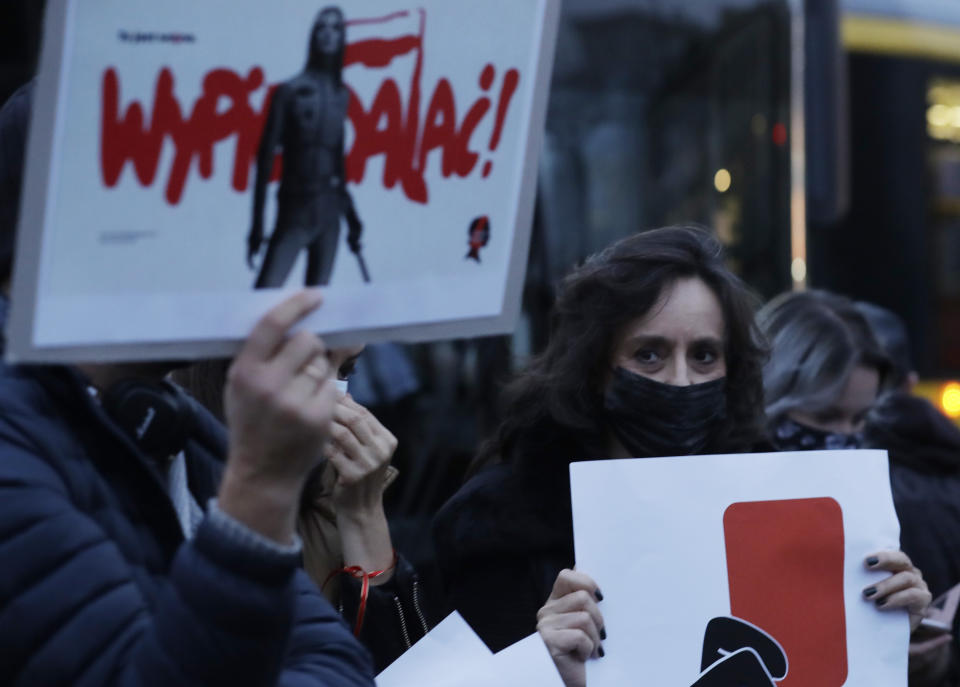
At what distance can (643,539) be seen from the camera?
5.99ft

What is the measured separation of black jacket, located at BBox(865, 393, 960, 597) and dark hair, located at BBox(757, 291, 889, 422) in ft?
0.49

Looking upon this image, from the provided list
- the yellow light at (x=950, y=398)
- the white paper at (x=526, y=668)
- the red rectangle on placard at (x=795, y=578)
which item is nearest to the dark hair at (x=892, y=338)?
the red rectangle on placard at (x=795, y=578)

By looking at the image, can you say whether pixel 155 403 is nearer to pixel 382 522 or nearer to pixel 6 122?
pixel 6 122

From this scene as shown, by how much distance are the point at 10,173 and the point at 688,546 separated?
3.59ft

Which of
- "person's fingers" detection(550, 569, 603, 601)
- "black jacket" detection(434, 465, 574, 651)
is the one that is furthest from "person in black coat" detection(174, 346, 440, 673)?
"person's fingers" detection(550, 569, 603, 601)

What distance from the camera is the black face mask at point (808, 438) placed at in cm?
311

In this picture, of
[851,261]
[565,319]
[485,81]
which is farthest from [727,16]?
[485,81]

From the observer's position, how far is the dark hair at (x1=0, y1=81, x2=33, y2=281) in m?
1.17

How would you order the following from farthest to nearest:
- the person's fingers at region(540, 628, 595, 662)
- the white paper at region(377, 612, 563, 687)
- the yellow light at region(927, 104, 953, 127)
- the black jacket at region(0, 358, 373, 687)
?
the yellow light at region(927, 104, 953, 127)
the person's fingers at region(540, 628, 595, 662)
the white paper at region(377, 612, 563, 687)
the black jacket at region(0, 358, 373, 687)

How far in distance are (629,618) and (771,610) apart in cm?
21

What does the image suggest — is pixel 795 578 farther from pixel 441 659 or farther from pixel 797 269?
pixel 797 269

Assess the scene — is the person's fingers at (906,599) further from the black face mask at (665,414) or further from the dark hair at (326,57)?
the dark hair at (326,57)

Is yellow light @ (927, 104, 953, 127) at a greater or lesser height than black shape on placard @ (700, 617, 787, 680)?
greater

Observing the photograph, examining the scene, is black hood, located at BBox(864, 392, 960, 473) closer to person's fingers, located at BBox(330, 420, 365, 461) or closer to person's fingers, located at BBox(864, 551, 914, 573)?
person's fingers, located at BBox(864, 551, 914, 573)
